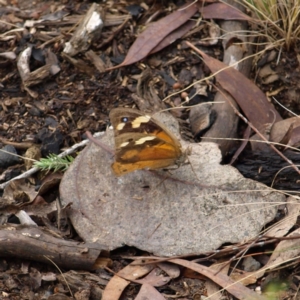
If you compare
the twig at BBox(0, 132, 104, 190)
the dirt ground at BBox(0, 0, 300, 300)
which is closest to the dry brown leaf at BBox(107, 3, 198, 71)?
the dirt ground at BBox(0, 0, 300, 300)

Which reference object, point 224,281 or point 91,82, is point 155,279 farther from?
point 91,82

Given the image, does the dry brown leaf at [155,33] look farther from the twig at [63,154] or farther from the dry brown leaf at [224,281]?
the dry brown leaf at [224,281]

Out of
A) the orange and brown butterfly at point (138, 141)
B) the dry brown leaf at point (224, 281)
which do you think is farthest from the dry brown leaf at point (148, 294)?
the orange and brown butterfly at point (138, 141)

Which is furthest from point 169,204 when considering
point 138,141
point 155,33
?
point 155,33

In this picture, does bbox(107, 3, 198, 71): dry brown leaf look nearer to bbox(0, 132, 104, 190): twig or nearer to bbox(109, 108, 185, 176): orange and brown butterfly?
bbox(0, 132, 104, 190): twig

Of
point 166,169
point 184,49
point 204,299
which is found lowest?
point 204,299

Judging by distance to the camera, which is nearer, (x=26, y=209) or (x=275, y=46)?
(x=26, y=209)

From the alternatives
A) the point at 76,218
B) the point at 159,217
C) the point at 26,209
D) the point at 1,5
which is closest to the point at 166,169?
the point at 159,217

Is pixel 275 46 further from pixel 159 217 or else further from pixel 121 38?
pixel 159 217
